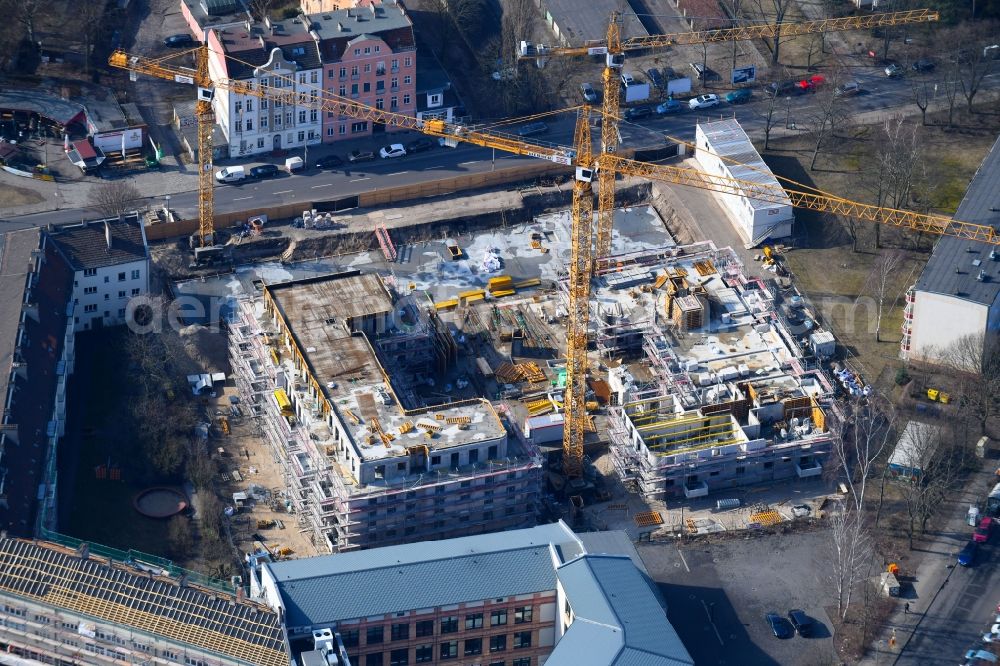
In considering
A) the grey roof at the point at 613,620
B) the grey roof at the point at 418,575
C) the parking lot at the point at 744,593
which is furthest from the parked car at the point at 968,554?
the grey roof at the point at 418,575

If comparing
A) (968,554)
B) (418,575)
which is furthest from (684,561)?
(418,575)

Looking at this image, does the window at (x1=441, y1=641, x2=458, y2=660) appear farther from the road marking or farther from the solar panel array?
the road marking

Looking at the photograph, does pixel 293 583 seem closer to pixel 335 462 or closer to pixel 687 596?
pixel 335 462

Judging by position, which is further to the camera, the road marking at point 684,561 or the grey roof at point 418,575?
the road marking at point 684,561

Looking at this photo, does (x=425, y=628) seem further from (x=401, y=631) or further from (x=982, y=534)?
(x=982, y=534)

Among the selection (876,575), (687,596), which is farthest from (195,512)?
(876,575)

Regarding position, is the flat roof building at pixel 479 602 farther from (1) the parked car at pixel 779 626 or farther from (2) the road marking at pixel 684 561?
(1) the parked car at pixel 779 626

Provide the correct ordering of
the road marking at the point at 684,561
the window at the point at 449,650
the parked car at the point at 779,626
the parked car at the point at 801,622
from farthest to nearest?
the road marking at the point at 684,561
the parked car at the point at 801,622
the parked car at the point at 779,626
the window at the point at 449,650
